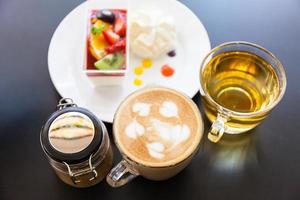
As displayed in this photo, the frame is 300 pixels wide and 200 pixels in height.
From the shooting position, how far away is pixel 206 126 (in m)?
0.99

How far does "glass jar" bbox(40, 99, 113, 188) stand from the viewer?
2.60 feet

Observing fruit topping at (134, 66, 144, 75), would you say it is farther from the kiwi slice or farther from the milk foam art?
the milk foam art

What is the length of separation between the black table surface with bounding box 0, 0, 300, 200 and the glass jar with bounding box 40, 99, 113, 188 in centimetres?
10

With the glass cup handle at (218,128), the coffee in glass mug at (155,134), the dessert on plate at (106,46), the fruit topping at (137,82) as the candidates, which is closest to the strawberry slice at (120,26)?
the dessert on plate at (106,46)

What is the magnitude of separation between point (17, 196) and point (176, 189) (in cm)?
34

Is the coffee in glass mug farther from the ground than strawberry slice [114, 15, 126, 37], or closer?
closer

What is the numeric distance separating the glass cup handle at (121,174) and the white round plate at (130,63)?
177 mm

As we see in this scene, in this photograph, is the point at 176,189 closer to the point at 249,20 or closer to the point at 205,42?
the point at 205,42

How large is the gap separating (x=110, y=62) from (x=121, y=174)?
0.32 m

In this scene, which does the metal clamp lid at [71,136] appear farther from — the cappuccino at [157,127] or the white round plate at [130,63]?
the white round plate at [130,63]

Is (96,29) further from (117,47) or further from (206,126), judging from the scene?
(206,126)

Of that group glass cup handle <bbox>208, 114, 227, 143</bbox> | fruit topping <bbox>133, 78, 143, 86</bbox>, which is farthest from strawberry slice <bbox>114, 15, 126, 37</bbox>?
glass cup handle <bbox>208, 114, 227, 143</bbox>

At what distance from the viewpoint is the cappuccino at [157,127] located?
838 millimetres

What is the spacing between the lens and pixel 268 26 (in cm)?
115
